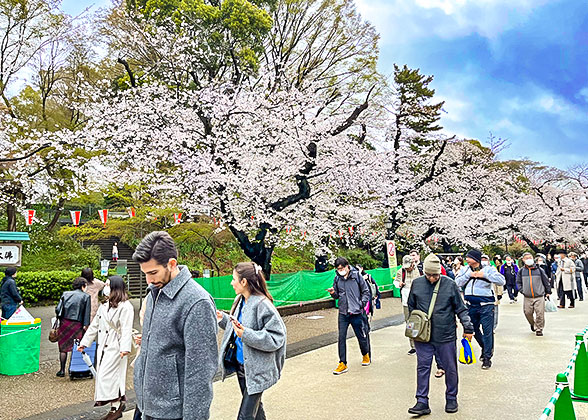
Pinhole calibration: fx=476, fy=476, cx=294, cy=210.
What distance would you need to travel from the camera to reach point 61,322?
24.7 feet

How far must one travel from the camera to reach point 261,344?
3732mm

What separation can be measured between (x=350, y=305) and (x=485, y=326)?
7.16 feet

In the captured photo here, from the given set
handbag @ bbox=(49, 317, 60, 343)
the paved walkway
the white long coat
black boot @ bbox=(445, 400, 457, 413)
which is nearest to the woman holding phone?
the paved walkway

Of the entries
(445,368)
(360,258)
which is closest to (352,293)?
(445,368)

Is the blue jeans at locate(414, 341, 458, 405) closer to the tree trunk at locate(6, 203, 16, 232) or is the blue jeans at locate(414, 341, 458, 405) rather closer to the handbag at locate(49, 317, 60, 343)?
the handbag at locate(49, 317, 60, 343)

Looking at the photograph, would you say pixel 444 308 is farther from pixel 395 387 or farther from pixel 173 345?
pixel 173 345

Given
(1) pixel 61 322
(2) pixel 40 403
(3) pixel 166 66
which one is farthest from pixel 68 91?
(2) pixel 40 403

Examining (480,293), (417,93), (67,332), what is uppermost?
(417,93)

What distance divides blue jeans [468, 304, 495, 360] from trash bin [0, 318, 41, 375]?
23.1ft

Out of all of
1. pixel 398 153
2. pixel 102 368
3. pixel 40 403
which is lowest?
pixel 40 403

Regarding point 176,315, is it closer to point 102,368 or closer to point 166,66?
point 102,368

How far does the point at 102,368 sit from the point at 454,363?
401 cm

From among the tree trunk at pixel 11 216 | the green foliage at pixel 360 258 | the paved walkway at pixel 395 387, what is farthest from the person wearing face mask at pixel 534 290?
the tree trunk at pixel 11 216

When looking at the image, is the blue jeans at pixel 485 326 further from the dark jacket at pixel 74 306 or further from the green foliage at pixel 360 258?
the green foliage at pixel 360 258
